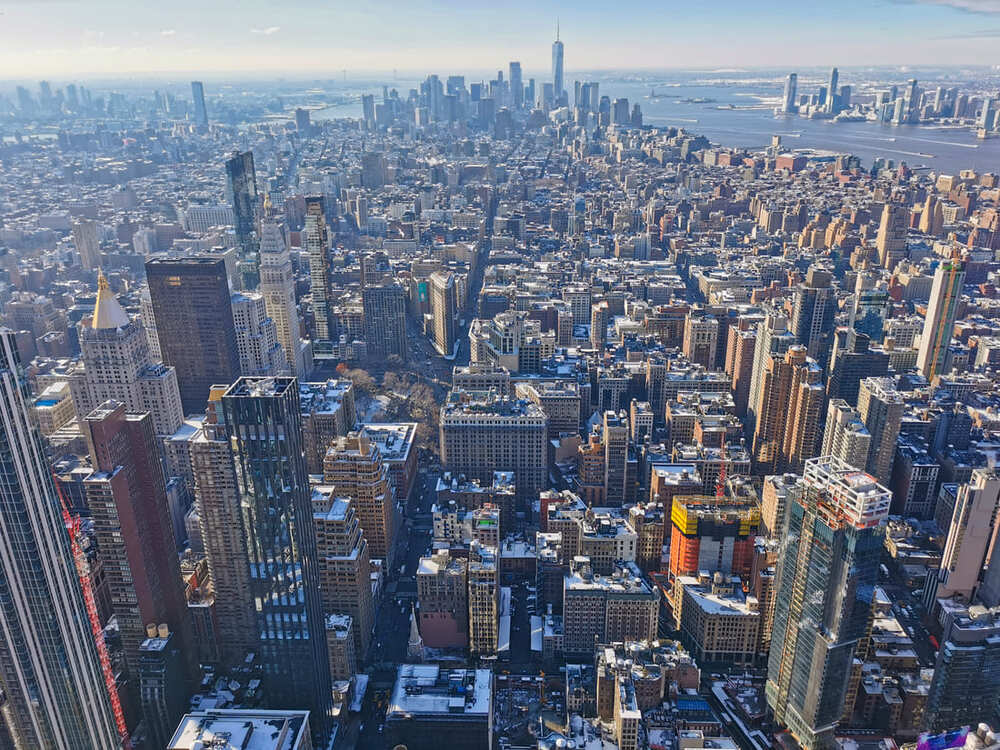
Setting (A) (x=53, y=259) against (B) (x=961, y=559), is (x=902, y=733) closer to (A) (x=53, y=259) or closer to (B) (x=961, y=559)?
(B) (x=961, y=559)

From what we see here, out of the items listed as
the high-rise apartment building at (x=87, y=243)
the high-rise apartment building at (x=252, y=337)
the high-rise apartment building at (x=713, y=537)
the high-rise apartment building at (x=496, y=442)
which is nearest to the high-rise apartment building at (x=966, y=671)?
the high-rise apartment building at (x=713, y=537)

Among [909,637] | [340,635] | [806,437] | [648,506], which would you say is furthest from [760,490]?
[340,635]

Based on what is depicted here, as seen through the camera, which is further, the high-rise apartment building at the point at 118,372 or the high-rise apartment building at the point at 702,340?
the high-rise apartment building at the point at 702,340

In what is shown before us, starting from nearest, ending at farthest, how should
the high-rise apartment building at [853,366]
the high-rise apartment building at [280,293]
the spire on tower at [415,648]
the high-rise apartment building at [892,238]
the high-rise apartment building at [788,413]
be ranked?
the spire on tower at [415,648] < the high-rise apartment building at [788,413] < the high-rise apartment building at [853,366] < the high-rise apartment building at [280,293] < the high-rise apartment building at [892,238]

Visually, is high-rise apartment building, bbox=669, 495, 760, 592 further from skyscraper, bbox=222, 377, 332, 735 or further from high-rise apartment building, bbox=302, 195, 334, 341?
high-rise apartment building, bbox=302, 195, 334, 341

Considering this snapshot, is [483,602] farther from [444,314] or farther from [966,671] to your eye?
[444,314]

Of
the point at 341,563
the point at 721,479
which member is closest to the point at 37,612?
the point at 341,563

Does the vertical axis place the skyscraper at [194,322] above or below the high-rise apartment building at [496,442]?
above

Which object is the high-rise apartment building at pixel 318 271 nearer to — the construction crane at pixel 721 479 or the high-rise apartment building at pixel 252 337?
the high-rise apartment building at pixel 252 337
